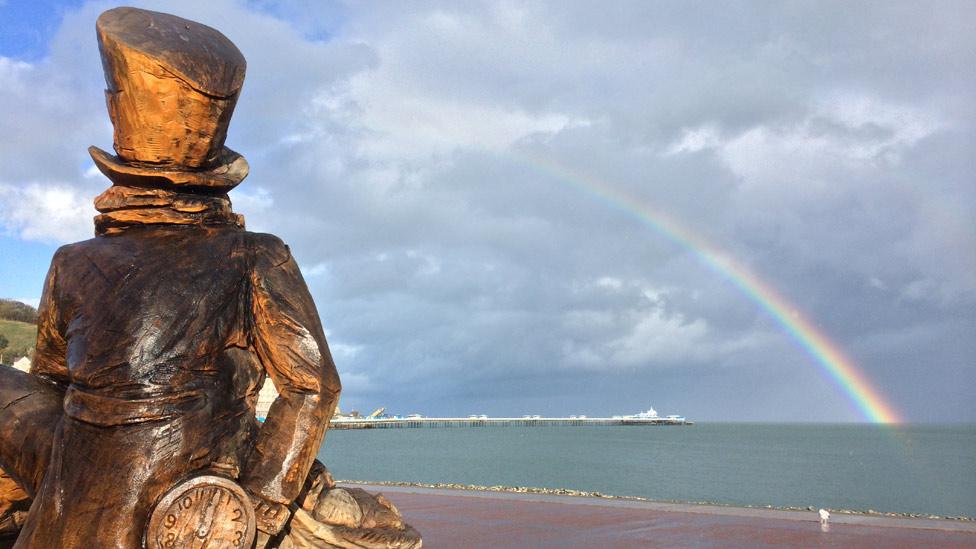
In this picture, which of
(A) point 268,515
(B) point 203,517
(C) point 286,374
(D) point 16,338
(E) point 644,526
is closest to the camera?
(B) point 203,517

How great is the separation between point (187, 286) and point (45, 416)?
0.62 metres

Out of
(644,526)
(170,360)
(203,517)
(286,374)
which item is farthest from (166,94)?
(644,526)

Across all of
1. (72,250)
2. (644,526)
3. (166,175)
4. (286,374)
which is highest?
(166,175)

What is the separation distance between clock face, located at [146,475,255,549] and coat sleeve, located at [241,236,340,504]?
0.11 meters

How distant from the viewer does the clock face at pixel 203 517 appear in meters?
2.04

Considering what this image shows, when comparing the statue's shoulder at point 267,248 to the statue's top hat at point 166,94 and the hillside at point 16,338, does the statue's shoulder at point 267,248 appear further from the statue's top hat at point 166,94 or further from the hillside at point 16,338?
Answer: the hillside at point 16,338

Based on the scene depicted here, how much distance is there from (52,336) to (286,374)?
74 cm

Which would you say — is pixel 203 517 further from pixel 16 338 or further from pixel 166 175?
pixel 16 338

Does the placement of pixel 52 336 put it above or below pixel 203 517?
A: above

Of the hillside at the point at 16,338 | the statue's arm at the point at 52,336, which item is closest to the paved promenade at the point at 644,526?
the statue's arm at the point at 52,336

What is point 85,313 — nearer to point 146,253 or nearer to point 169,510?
point 146,253

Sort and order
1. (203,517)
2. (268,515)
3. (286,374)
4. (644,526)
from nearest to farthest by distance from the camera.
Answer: (203,517), (268,515), (286,374), (644,526)

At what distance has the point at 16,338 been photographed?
45906 millimetres

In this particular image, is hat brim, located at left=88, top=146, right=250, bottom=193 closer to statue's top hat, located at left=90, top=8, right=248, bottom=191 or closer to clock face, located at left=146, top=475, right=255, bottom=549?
statue's top hat, located at left=90, top=8, right=248, bottom=191
